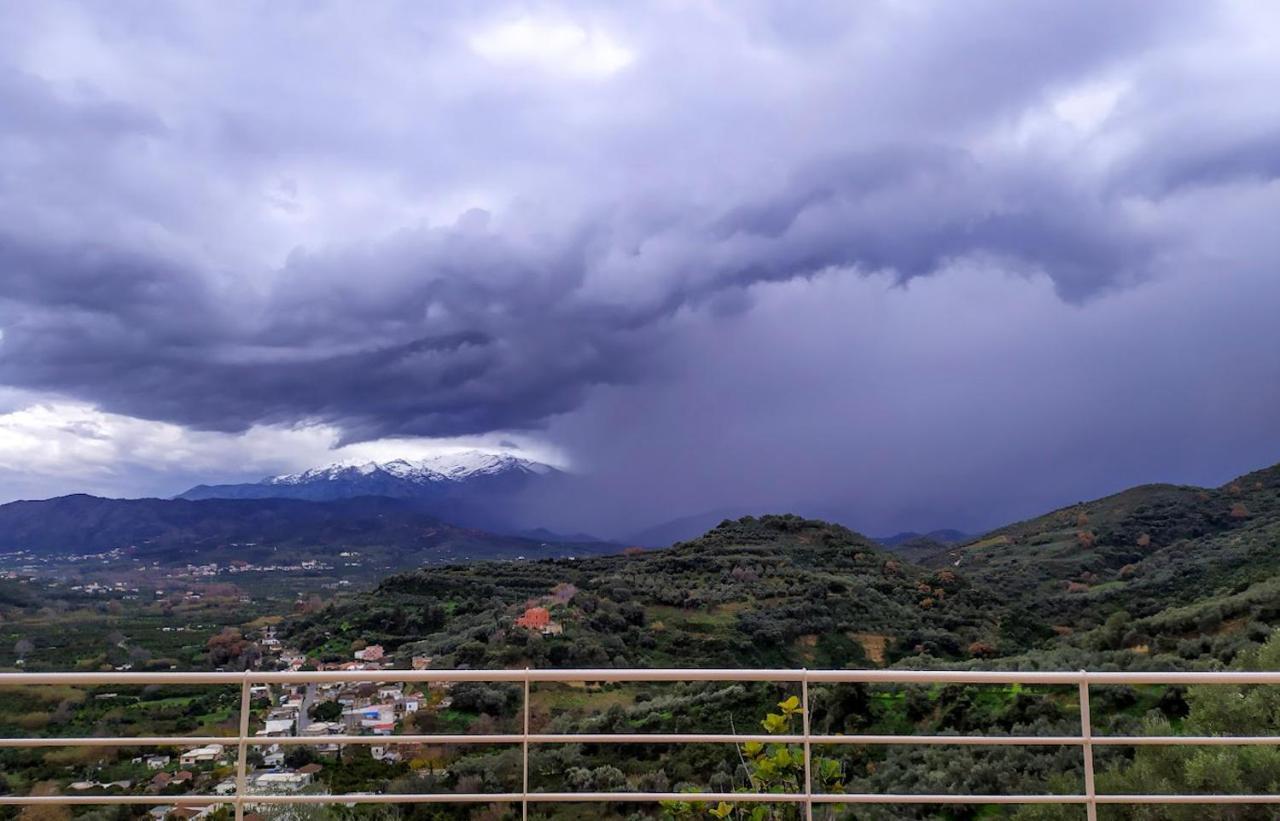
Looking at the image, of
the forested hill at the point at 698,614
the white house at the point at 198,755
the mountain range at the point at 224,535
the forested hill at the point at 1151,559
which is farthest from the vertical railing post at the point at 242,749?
the mountain range at the point at 224,535

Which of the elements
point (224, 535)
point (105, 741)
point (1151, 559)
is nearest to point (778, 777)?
point (105, 741)

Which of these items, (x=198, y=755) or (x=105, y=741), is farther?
(x=198, y=755)

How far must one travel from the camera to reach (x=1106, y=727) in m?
10.2

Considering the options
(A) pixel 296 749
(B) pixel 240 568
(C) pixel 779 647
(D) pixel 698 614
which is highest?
(A) pixel 296 749

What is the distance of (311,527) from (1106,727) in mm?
85620

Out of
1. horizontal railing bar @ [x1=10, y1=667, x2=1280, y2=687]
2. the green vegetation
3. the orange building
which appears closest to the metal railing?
horizontal railing bar @ [x1=10, y1=667, x2=1280, y2=687]

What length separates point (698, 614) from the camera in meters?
30.0

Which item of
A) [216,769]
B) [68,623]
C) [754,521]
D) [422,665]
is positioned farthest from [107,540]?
[216,769]

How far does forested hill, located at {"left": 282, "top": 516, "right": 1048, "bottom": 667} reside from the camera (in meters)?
25.4

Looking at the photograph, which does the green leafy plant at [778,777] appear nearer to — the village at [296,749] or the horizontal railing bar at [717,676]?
the horizontal railing bar at [717,676]

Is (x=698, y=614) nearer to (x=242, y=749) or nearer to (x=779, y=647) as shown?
(x=779, y=647)

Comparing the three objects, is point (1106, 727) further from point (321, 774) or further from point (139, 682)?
point (139, 682)

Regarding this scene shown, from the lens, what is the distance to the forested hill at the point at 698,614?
2536 cm

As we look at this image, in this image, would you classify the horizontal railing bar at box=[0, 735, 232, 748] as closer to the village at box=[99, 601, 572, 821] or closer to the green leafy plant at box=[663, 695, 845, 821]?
the village at box=[99, 601, 572, 821]
